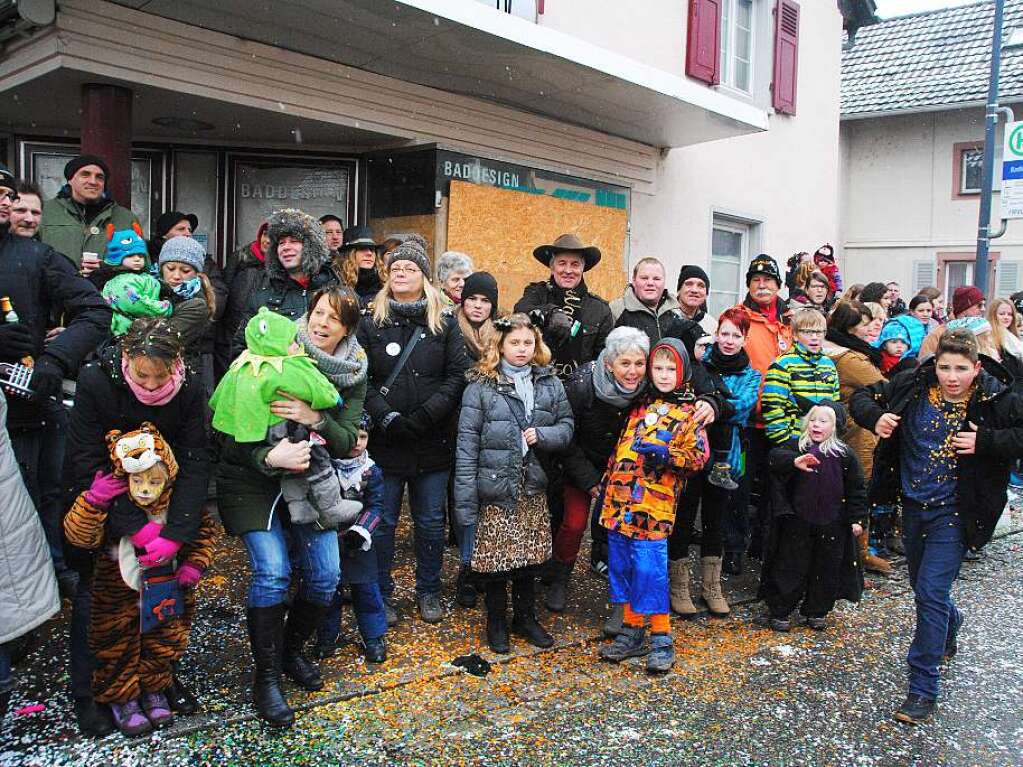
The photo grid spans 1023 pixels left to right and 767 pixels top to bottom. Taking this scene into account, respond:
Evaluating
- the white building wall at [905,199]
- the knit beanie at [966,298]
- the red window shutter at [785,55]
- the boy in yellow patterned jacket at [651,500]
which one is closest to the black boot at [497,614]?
the boy in yellow patterned jacket at [651,500]

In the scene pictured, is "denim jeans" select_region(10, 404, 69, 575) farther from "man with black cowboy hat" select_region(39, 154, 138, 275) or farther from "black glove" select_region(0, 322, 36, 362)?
"man with black cowboy hat" select_region(39, 154, 138, 275)

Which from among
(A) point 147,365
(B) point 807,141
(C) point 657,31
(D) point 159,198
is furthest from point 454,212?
(B) point 807,141

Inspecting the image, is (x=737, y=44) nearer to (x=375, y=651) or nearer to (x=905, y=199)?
(x=905, y=199)

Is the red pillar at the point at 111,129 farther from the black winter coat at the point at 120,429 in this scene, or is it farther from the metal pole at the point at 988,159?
the metal pole at the point at 988,159

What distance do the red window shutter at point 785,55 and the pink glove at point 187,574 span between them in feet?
35.3

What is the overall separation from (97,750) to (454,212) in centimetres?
594

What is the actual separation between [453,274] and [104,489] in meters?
3.05

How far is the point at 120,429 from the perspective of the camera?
3.40 m

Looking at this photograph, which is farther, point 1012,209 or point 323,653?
point 1012,209

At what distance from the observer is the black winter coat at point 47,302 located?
161 inches

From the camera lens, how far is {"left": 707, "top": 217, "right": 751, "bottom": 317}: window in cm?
1199

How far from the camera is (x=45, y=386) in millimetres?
3969

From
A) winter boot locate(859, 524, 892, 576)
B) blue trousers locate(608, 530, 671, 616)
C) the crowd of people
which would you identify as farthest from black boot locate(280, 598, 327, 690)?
winter boot locate(859, 524, 892, 576)

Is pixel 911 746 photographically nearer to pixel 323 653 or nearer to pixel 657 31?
pixel 323 653
